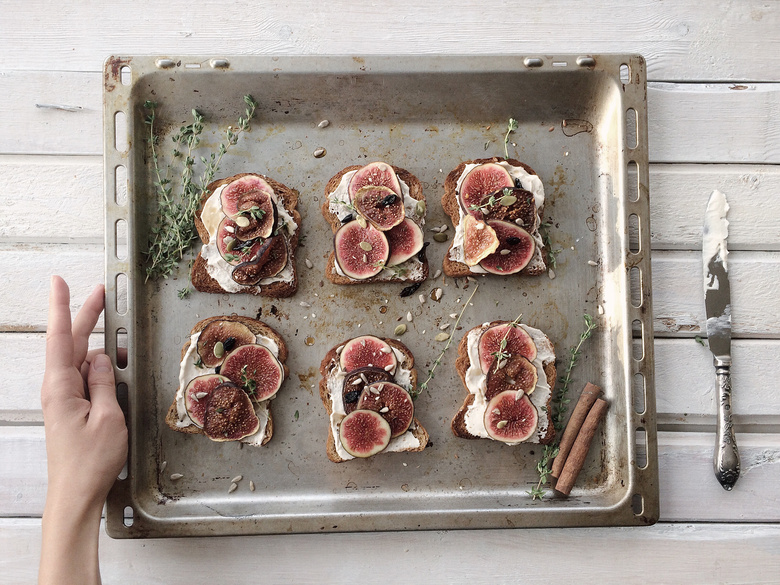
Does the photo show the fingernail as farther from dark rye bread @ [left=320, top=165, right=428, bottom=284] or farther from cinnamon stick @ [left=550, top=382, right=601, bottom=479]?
cinnamon stick @ [left=550, top=382, right=601, bottom=479]

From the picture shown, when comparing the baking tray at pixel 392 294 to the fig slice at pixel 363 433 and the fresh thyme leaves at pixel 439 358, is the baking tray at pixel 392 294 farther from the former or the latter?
the fig slice at pixel 363 433

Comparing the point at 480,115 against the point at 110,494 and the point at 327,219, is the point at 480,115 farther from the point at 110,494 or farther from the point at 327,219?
the point at 110,494

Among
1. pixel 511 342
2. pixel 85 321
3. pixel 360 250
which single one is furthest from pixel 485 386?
pixel 85 321

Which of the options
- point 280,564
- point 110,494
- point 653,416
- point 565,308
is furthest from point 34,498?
point 653,416

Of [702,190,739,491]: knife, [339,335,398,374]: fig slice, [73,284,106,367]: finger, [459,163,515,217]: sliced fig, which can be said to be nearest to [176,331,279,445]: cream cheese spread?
[339,335,398,374]: fig slice

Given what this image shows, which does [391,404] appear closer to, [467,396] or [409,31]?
[467,396]
